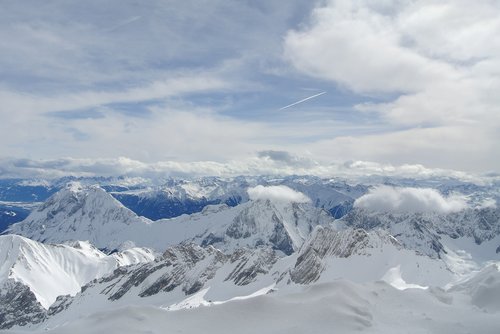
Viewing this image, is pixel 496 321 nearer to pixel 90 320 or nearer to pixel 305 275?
pixel 90 320

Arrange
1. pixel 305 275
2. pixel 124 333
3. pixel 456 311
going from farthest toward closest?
pixel 305 275, pixel 456 311, pixel 124 333

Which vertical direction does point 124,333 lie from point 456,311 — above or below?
above

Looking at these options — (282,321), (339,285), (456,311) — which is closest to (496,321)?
(456,311)

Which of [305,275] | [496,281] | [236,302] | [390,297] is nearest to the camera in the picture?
[236,302]

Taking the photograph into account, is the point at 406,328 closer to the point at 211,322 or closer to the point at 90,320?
the point at 211,322

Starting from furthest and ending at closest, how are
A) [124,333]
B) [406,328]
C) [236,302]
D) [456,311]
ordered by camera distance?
1. [456,311]
2. [236,302]
3. [406,328]
4. [124,333]

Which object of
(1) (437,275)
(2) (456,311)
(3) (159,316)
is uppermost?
(3) (159,316)

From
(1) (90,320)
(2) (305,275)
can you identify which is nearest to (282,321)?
(1) (90,320)

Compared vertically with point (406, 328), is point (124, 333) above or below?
above

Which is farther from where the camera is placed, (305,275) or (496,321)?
(305,275)
